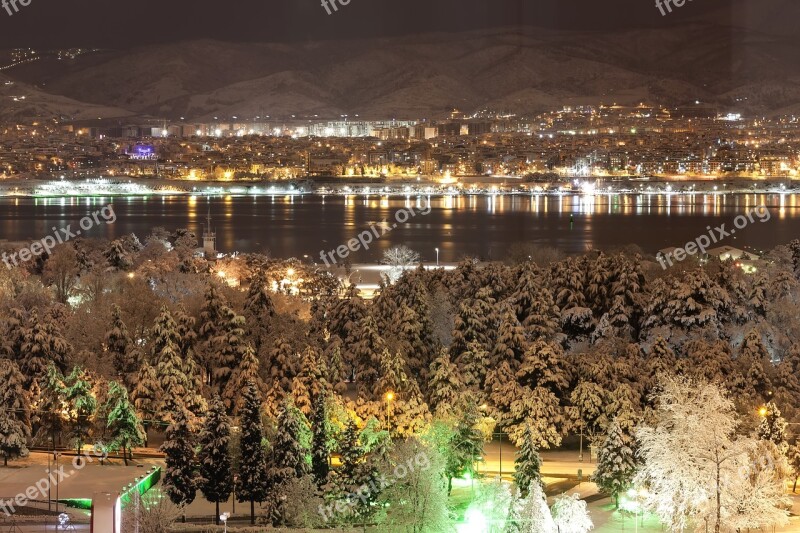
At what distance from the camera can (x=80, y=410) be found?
27.6 ft

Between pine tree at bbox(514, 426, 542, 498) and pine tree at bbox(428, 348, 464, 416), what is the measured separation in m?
1.16

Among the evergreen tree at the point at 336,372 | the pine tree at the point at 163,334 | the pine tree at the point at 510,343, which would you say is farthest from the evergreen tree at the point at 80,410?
the pine tree at the point at 510,343

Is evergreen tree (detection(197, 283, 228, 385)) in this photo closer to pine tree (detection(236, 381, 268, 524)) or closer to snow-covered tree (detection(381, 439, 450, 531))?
pine tree (detection(236, 381, 268, 524))

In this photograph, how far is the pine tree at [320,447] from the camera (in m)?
7.30

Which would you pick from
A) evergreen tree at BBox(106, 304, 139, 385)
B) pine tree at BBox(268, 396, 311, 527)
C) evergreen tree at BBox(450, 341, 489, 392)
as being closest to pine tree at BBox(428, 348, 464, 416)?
evergreen tree at BBox(450, 341, 489, 392)

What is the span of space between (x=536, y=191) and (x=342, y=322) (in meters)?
36.6

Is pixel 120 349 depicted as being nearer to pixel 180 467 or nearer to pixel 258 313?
pixel 258 313

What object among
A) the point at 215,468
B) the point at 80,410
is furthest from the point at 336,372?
the point at 215,468

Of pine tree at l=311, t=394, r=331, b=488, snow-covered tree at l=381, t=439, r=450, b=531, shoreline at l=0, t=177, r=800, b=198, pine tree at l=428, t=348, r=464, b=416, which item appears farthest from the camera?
shoreline at l=0, t=177, r=800, b=198

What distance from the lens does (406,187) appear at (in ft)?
159

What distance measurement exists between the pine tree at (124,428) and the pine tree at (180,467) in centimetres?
71

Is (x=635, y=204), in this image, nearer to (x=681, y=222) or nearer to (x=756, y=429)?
(x=681, y=222)

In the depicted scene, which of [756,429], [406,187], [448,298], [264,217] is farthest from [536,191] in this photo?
[756,429]

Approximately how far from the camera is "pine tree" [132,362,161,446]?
8.50 m
